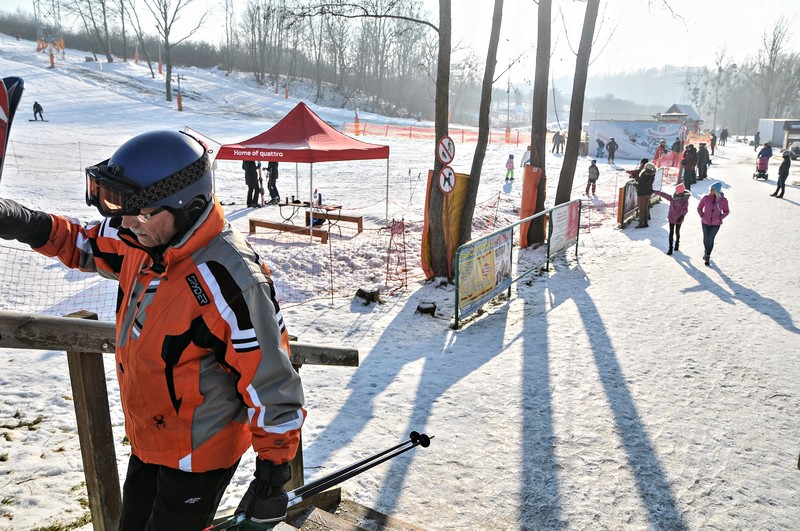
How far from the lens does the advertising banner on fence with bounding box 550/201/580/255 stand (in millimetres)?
11711

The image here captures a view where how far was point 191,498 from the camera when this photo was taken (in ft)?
6.81

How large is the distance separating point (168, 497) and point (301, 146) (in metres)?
11.3

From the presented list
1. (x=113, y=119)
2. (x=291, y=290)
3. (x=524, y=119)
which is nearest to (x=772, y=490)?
(x=291, y=290)

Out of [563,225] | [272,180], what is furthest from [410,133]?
[563,225]

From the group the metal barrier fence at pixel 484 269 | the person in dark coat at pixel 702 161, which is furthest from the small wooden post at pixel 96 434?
the person in dark coat at pixel 702 161

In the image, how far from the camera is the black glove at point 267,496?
200 cm

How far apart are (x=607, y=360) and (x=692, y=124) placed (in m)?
50.9

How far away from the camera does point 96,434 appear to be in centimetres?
266

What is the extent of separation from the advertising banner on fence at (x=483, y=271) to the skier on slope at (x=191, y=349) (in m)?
5.94

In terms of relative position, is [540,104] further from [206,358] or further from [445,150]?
[206,358]

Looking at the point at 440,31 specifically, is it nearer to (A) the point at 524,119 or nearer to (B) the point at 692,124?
(B) the point at 692,124

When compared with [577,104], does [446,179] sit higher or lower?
lower

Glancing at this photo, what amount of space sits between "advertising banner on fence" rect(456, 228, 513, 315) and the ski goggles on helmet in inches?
238

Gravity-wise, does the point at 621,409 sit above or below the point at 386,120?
below
